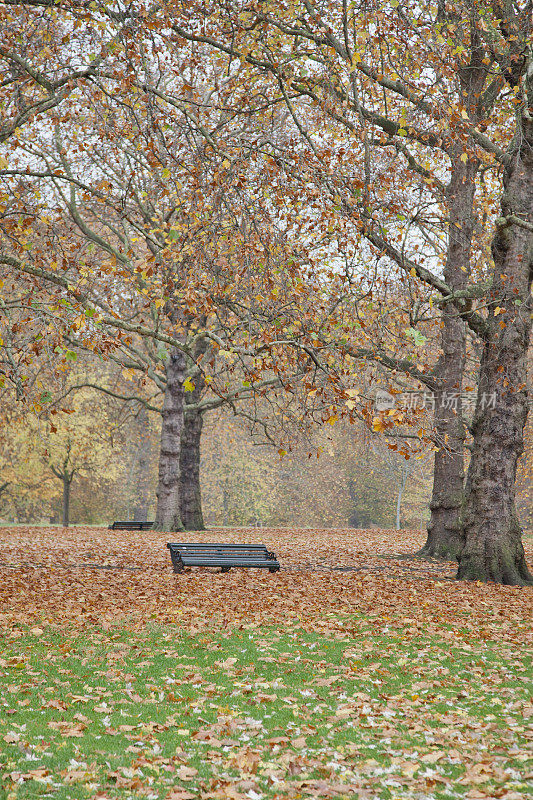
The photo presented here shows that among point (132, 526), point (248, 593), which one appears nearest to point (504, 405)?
point (248, 593)

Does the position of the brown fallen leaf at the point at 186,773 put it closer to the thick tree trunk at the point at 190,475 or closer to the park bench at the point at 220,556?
the park bench at the point at 220,556

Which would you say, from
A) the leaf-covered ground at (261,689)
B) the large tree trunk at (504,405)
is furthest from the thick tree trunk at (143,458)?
the large tree trunk at (504,405)

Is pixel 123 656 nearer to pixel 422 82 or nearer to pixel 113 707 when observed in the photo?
pixel 113 707

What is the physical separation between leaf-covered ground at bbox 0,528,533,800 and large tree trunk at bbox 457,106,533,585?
98cm

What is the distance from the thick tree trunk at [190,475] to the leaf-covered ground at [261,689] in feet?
40.1

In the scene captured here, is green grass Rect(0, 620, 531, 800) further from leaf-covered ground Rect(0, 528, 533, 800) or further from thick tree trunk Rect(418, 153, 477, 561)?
thick tree trunk Rect(418, 153, 477, 561)

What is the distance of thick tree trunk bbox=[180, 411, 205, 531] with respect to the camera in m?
23.7

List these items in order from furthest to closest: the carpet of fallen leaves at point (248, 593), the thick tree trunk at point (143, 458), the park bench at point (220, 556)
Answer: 1. the thick tree trunk at point (143, 458)
2. the park bench at point (220, 556)
3. the carpet of fallen leaves at point (248, 593)

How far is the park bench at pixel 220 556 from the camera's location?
38.2 ft

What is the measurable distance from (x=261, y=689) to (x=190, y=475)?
1802 centimetres

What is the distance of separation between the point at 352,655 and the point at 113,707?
8.54 feet

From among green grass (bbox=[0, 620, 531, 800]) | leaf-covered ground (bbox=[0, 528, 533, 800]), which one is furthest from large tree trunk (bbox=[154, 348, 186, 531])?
green grass (bbox=[0, 620, 531, 800])

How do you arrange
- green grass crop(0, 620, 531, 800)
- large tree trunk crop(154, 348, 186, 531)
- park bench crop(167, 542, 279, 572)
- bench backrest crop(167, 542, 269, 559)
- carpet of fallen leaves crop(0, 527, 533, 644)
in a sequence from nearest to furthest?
green grass crop(0, 620, 531, 800) < carpet of fallen leaves crop(0, 527, 533, 644) < park bench crop(167, 542, 279, 572) < bench backrest crop(167, 542, 269, 559) < large tree trunk crop(154, 348, 186, 531)

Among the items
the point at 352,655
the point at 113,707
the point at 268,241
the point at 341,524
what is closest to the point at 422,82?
the point at 268,241
